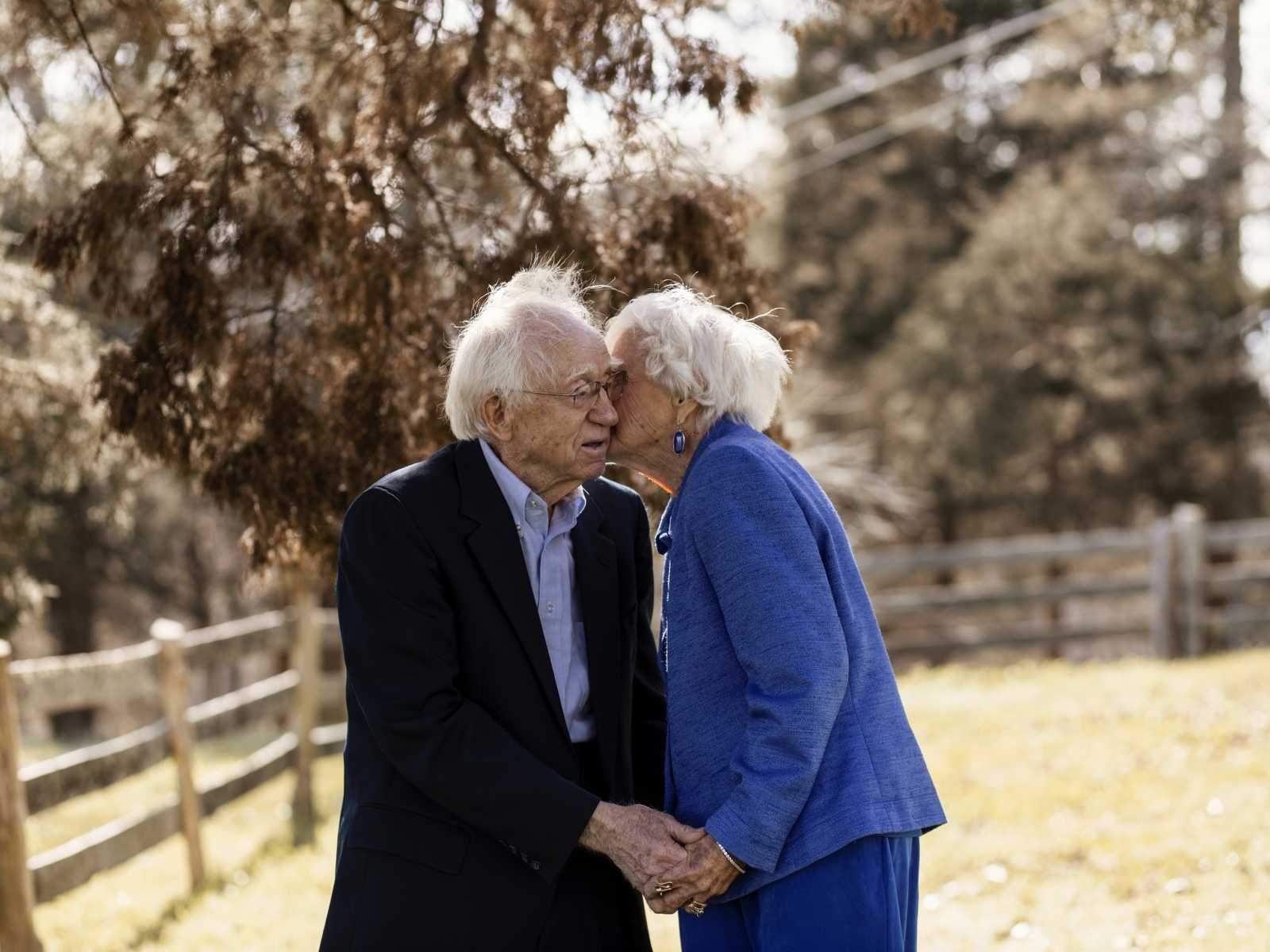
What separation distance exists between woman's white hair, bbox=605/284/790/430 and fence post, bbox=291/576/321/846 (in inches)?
212

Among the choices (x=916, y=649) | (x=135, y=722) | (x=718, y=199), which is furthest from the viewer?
(x=135, y=722)

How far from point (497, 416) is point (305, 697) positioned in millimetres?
5851

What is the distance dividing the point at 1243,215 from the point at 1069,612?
10370 millimetres

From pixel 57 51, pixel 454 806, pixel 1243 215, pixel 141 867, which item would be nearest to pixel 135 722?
pixel 141 867

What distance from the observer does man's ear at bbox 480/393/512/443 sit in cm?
274

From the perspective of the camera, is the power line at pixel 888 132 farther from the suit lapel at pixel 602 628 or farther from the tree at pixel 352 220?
the suit lapel at pixel 602 628

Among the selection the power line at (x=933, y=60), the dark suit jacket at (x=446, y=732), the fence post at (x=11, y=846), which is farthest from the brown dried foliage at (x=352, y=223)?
the power line at (x=933, y=60)

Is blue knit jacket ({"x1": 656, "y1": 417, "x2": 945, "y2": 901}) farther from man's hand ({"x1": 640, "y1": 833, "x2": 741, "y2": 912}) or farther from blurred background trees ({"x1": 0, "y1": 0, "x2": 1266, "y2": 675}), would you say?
blurred background trees ({"x1": 0, "y1": 0, "x2": 1266, "y2": 675})

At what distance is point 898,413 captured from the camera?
1762 cm

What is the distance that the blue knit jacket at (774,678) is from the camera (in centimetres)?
245

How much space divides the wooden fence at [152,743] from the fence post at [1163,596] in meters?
7.42

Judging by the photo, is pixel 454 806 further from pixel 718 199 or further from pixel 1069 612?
pixel 1069 612

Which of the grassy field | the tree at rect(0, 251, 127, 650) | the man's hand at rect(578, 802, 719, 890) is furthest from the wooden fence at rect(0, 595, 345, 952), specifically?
the man's hand at rect(578, 802, 719, 890)

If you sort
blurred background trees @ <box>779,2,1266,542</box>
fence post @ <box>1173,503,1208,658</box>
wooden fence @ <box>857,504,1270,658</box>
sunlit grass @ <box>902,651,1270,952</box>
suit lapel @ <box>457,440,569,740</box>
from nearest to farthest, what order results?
1. suit lapel @ <box>457,440,569,740</box>
2. sunlit grass @ <box>902,651,1270,952</box>
3. fence post @ <box>1173,503,1208,658</box>
4. wooden fence @ <box>857,504,1270,658</box>
5. blurred background trees @ <box>779,2,1266,542</box>
